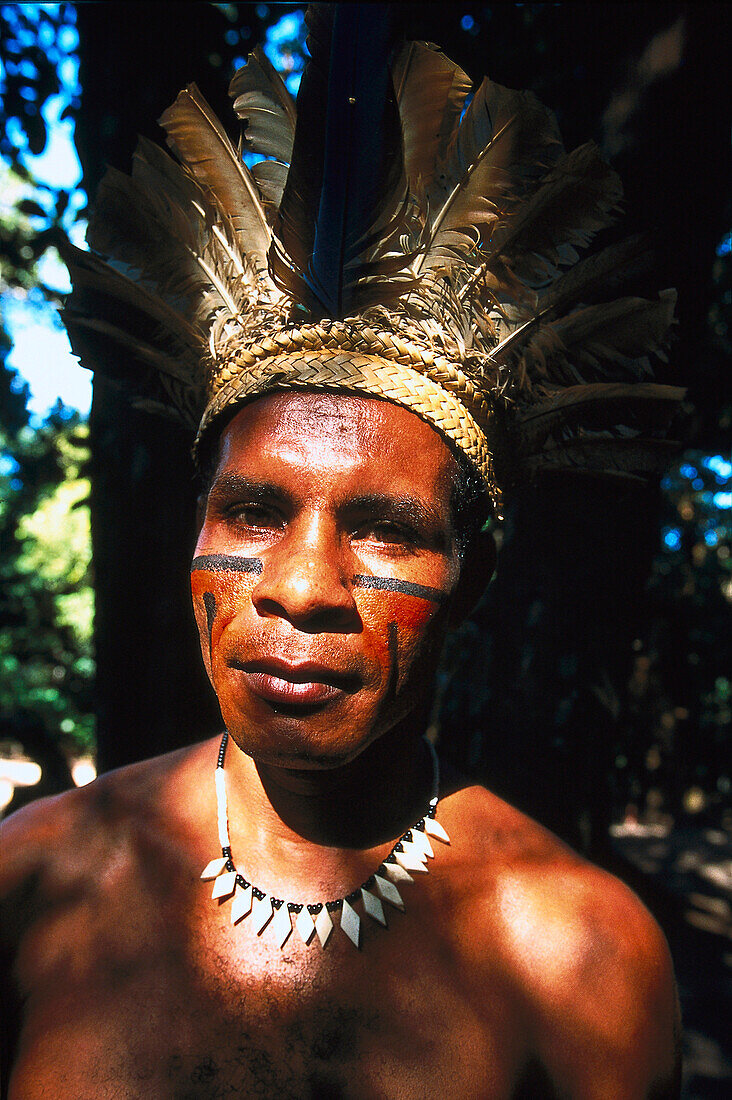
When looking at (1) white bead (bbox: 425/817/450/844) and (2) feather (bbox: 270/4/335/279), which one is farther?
(1) white bead (bbox: 425/817/450/844)

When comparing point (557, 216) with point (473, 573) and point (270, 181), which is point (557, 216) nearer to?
point (270, 181)

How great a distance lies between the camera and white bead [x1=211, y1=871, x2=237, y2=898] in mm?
1518

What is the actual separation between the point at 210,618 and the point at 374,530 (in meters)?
0.38

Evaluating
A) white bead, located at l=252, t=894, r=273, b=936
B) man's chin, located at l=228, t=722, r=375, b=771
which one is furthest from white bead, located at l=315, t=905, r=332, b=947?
man's chin, located at l=228, t=722, r=375, b=771

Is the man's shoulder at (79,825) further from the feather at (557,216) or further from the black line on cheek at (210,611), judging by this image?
the feather at (557,216)

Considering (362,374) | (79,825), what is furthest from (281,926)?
(362,374)

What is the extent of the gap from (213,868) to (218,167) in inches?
63.9

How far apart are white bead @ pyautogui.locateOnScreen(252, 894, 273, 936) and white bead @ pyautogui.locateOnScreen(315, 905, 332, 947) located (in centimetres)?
10

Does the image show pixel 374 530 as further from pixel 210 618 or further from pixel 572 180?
pixel 572 180

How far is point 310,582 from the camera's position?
50.2 inches

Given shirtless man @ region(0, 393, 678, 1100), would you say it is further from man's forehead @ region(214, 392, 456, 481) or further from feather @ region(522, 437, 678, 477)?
feather @ region(522, 437, 678, 477)

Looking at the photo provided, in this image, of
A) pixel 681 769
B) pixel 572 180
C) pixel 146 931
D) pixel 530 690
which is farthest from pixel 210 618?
pixel 681 769

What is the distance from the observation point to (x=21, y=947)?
1.54m

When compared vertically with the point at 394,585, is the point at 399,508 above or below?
above
